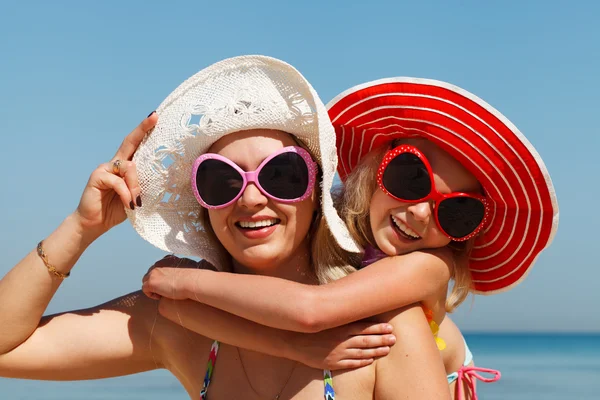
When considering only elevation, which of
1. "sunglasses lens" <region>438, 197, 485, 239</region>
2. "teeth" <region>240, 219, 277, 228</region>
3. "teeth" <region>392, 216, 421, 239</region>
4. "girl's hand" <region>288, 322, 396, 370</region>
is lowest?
"girl's hand" <region>288, 322, 396, 370</region>

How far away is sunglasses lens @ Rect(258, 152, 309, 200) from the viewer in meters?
3.47

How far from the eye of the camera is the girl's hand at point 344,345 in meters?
3.35

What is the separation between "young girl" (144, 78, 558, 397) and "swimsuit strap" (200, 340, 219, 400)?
0.43 meters

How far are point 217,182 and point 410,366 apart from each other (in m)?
1.14

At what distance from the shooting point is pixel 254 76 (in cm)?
363

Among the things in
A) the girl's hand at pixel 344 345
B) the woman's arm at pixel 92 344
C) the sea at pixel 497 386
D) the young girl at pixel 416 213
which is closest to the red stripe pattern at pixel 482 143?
the young girl at pixel 416 213

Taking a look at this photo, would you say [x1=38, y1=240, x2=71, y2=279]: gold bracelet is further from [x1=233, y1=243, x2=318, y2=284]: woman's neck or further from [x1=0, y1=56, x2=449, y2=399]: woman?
[x1=233, y1=243, x2=318, y2=284]: woman's neck

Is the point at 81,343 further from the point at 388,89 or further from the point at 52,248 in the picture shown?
the point at 388,89

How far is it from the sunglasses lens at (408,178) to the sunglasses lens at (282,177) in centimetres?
42

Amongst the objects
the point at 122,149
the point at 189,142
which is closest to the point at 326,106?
the point at 189,142

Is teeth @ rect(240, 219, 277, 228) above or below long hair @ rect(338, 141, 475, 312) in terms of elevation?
below

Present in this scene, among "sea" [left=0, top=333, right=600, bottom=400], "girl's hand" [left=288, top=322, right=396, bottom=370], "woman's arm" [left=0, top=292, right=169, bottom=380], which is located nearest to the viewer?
"girl's hand" [left=288, top=322, right=396, bottom=370]

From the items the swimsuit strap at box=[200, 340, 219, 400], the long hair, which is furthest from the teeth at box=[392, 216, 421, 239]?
the swimsuit strap at box=[200, 340, 219, 400]

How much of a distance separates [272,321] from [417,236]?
770 millimetres
